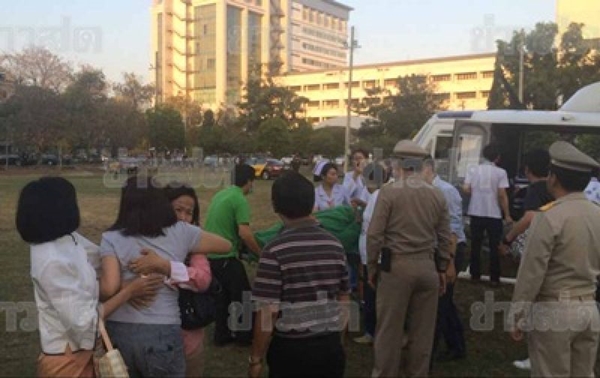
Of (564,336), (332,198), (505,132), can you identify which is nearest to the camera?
(564,336)

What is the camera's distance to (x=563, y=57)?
25766 mm

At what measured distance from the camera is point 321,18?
107m

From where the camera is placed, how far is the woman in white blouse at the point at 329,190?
7.09 meters

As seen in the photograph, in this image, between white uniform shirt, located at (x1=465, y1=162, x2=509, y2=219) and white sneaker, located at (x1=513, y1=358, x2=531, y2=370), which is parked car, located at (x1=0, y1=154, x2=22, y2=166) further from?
white sneaker, located at (x1=513, y1=358, x2=531, y2=370)

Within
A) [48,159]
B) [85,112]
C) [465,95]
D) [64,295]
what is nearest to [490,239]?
[64,295]

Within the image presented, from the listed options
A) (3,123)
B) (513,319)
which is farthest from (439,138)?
(3,123)

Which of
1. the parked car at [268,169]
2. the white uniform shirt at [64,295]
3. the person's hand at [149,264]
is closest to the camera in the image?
the white uniform shirt at [64,295]

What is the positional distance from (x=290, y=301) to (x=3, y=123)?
45536mm

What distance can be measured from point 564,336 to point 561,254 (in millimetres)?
429

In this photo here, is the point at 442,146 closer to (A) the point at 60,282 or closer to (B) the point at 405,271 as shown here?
(B) the point at 405,271

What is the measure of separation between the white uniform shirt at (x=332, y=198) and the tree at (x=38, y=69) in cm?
4244

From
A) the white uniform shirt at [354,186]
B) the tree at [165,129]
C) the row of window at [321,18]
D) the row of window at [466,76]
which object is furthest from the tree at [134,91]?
the row of window at [321,18]

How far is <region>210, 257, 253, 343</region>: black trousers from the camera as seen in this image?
545 centimetres

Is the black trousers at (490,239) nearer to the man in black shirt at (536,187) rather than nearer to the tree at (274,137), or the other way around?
the man in black shirt at (536,187)
